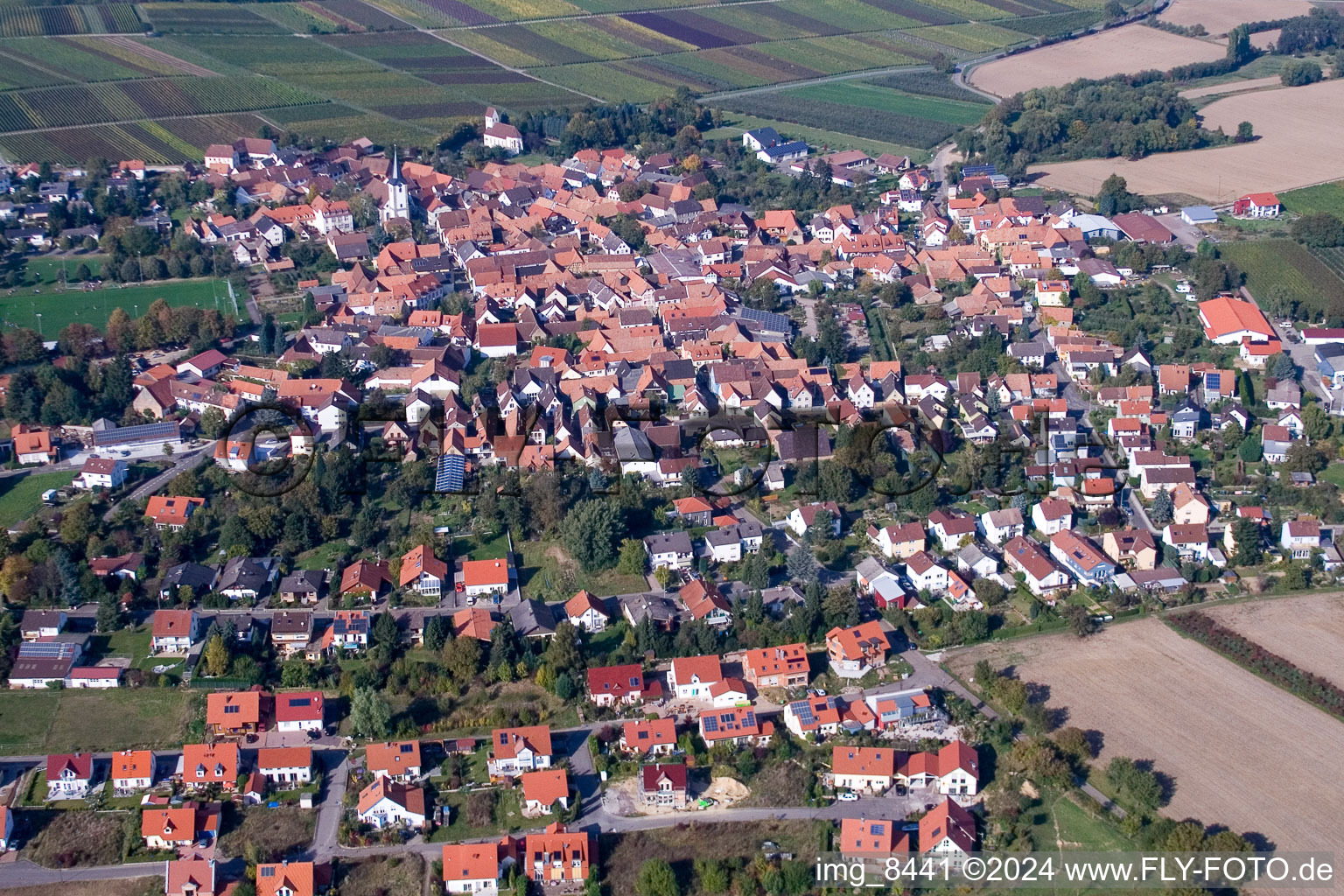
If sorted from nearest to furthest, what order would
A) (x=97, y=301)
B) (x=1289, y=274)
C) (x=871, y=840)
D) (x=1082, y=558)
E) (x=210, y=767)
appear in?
(x=871, y=840)
(x=210, y=767)
(x=1082, y=558)
(x=97, y=301)
(x=1289, y=274)

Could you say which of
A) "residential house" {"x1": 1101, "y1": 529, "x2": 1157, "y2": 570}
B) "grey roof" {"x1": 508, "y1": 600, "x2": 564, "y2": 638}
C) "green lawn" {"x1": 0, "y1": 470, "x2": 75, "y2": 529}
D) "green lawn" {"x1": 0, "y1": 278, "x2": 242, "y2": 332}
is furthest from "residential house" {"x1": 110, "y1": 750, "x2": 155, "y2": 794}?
"green lawn" {"x1": 0, "y1": 278, "x2": 242, "y2": 332}

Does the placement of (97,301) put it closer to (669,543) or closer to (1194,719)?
(669,543)

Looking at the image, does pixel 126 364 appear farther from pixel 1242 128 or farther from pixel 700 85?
pixel 1242 128

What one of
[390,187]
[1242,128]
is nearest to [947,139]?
[1242,128]

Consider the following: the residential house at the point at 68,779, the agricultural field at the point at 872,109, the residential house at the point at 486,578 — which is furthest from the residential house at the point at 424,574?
the agricultural field at the point at 872,109

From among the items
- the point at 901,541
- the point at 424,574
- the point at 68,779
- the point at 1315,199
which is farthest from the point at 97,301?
the point at 1315,199

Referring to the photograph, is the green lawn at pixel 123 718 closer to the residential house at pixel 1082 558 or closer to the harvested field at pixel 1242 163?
the residential house at pixel 1082 558

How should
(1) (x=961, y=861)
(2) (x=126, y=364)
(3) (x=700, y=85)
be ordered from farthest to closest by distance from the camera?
(3) (x=700, y=85)
(2) (x=126, y=364)
(1) (x=961, y=861)
